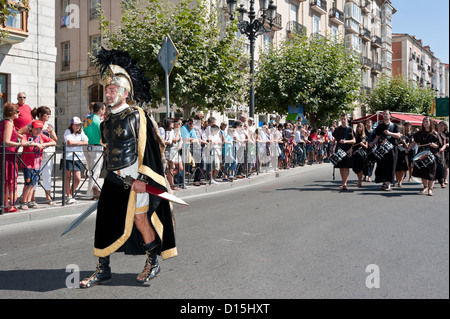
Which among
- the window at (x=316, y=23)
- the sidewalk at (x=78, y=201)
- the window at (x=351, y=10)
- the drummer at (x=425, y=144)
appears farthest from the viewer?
the window at (x=351, y=10)

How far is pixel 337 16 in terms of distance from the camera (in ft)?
141

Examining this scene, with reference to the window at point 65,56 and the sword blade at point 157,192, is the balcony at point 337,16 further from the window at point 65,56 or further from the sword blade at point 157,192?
the sword blade at point 157,192

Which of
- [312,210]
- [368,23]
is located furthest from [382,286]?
[368,23]

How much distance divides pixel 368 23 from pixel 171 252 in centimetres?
5379

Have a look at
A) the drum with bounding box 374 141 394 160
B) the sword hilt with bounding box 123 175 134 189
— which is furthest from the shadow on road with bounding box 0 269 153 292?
the drum with bounding box 374 141 394 160

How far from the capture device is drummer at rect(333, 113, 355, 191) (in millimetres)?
10602

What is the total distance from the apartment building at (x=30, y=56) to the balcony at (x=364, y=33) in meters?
40.1

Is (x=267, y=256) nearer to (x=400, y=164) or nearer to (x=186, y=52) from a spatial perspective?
(x=400, y=164)

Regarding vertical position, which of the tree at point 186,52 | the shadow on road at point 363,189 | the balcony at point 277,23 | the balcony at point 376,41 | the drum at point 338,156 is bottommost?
the shadow on road at point 363,189

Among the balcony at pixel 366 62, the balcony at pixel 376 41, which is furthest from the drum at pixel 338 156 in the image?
the balcony at pixel 376 41

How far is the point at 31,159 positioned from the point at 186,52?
7.95 m

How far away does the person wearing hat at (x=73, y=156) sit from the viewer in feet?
28.3

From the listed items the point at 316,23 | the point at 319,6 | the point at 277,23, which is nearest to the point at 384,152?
the point at 277,23

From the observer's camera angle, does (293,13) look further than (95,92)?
Yes
